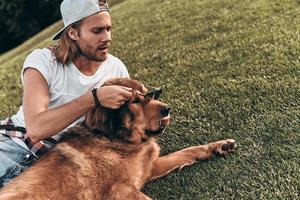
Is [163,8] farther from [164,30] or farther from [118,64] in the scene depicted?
[118,64]

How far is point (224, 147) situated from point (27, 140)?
1.82 metres

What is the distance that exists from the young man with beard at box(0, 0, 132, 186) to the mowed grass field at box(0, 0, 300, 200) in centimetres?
104

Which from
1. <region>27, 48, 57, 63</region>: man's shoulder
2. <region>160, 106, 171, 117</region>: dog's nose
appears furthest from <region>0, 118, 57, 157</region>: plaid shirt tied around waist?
<region>160, 106, 171, 117</region>: dog's nose

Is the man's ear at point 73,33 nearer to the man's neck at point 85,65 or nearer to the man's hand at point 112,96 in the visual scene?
the man's neck at point 85,65

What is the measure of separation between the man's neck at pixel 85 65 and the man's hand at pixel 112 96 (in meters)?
0.66

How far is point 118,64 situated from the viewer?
520 centimetres

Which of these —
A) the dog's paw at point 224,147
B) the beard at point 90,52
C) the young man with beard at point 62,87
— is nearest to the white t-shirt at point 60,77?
the young man with beard at point 62,87

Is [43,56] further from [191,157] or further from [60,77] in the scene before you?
[191,157]

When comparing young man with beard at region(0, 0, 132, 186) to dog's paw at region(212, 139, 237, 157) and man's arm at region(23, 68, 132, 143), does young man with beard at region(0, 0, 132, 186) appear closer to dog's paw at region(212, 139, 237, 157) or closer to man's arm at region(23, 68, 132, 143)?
man's arm at region(23, 68, 132, 143)

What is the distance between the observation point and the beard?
15.4 feet

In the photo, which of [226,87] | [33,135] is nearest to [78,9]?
[33,135]

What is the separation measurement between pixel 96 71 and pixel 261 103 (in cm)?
182

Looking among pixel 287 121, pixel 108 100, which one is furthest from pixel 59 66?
pixel 287 121

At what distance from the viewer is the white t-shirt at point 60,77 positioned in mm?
4609
